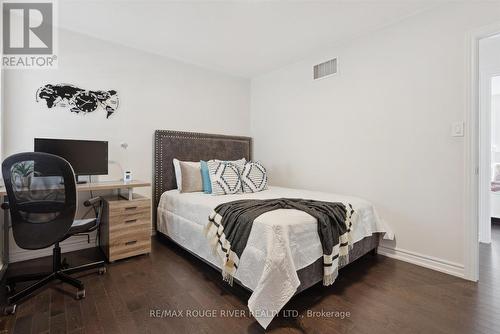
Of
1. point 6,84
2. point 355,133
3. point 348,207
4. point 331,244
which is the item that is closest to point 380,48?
point 355,133

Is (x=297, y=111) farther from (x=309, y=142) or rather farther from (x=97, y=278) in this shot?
(x=97, y=278)

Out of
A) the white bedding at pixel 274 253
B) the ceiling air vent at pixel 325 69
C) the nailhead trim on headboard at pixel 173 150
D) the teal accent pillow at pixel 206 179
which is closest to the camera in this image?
the white bedding at pixel 274 253

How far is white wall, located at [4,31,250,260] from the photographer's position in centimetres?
244

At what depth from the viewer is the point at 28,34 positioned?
2.48 meters

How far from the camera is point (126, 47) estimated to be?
120 inches

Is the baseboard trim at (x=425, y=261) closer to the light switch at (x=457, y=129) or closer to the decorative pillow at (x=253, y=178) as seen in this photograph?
the light switch at (x=457, y=129)

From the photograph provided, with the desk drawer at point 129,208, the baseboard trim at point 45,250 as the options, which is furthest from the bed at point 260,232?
the baseboard trim at point 45,250

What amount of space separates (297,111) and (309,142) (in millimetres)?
534

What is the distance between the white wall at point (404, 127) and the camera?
2.16m

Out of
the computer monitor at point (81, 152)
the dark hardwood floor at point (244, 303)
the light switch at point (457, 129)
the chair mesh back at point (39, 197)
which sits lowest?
the dark hardwood floor at point (244, 303)

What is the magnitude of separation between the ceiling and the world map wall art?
0.68 meters

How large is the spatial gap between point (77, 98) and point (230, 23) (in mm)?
1941

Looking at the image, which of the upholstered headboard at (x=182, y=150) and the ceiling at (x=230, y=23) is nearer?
the ceiling at (x=230, y=23)

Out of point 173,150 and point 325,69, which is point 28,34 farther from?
point 325,69
